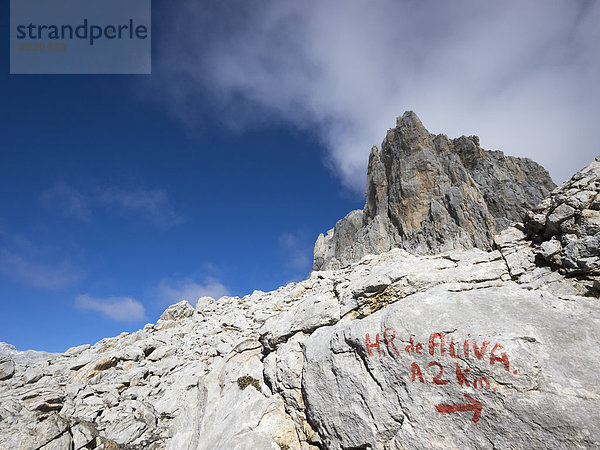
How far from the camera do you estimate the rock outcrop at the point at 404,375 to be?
795 centimetres

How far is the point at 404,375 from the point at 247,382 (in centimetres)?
919

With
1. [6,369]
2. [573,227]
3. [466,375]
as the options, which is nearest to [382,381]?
[466,375]

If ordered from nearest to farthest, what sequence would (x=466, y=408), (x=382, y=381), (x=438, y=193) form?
1. (x=466, y=408)
2. (x=382, y=381)
3. (x=438, y=193)

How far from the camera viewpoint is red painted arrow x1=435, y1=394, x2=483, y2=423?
26.8 ft

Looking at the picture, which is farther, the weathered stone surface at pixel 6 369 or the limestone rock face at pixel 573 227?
the weathered stone surface at pixel 6 369

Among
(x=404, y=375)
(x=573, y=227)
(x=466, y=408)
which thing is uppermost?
(x=573, y=227)

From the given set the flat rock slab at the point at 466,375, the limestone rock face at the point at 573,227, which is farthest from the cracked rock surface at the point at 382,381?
the limestone rock face at the point at 573,227

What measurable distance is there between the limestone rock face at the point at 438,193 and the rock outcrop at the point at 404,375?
52.2 m

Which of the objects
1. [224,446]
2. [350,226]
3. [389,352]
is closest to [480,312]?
[389,352]

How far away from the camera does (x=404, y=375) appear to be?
972cm

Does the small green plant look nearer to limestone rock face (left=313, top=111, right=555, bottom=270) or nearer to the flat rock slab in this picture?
the flat rock slab

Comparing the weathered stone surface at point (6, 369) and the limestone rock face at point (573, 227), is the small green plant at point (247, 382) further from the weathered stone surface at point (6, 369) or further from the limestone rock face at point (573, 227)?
the weathered stone surface at point (6, 369)

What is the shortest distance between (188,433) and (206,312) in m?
18.7

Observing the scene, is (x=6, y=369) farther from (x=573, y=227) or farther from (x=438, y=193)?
(x=438, y=193)
